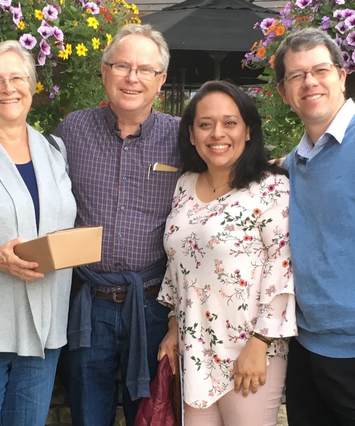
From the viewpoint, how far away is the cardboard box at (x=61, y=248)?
2.01m

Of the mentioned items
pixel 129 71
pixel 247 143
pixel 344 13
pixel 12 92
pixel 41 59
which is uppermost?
pixel 344 13

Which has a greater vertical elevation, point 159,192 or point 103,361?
point 159,192

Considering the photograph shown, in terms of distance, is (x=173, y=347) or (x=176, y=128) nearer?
(x=173, y=347)

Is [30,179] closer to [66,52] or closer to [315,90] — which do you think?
[315,90]

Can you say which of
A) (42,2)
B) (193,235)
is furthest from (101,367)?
(42,2)

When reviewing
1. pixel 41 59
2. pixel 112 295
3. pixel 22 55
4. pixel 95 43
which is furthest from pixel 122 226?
pixel 95 43

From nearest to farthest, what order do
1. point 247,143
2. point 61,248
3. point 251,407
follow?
point 61,248 → point 251,407 → point 247,143

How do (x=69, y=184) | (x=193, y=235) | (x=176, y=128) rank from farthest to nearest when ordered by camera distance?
1. (x=176, y=128)
2. (x=69, y=184)
3. (x=193, y=235)

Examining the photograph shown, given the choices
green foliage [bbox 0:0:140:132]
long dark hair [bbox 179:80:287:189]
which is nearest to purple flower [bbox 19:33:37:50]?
green foliage [bbox 0:0:140:132]

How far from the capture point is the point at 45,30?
3.33 metres

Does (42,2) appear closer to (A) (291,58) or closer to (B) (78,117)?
(B) (78,117)

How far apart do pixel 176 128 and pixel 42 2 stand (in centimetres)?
137

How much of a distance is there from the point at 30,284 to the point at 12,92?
704mm

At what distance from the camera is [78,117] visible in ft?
8.71
